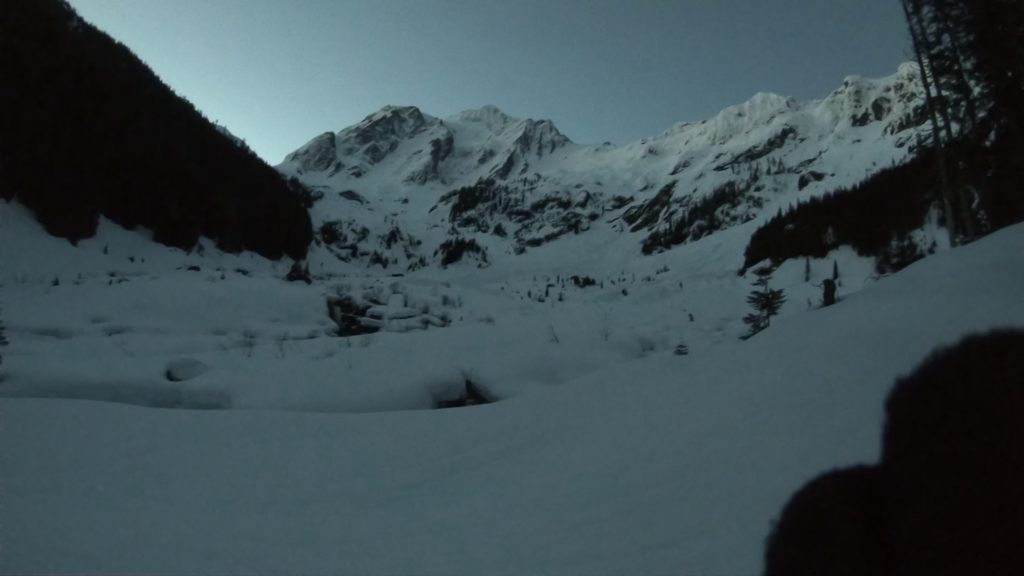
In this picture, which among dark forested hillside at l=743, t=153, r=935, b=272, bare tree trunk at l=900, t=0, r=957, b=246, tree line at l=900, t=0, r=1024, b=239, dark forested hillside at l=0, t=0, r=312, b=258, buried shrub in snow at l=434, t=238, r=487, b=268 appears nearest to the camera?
tree line at l=900, t=0, r=1024, b=239

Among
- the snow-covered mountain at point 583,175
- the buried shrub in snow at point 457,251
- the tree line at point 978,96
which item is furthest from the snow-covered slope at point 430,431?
the buried shrub in snow at point 457,251

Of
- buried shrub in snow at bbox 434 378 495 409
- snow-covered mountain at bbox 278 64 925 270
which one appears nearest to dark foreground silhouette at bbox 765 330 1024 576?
buried shrub in snow at bbox 434 378 495 409

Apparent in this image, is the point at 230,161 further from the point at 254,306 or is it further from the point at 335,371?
the point at 335,371

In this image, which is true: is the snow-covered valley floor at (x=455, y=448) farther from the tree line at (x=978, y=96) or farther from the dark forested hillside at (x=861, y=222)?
the dark forested hillside at (x=861, y=222)

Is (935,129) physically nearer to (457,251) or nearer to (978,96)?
(978,96)

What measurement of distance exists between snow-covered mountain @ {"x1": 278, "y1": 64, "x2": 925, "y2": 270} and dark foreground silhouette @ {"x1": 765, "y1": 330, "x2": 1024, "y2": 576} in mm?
19486

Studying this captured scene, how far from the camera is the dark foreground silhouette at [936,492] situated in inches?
61.2

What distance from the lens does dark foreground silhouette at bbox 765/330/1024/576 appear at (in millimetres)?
1555

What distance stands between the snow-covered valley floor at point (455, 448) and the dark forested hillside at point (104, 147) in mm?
11838

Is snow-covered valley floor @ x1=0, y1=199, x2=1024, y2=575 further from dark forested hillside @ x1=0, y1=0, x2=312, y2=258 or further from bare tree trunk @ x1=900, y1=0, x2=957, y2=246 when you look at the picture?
dark forested hillside @ x1=0, y1=0, x2=312, y2=258

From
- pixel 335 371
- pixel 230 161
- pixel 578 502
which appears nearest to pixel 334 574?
pixel 578 502

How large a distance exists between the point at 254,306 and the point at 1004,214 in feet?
47.9

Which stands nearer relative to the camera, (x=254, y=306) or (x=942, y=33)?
(x=254, y=306)

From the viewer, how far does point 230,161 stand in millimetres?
23281
